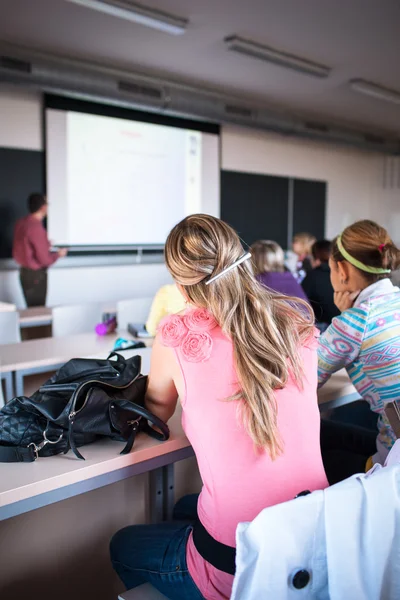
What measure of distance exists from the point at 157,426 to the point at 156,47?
5.36m

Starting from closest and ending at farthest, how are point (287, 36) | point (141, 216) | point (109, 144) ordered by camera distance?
point (287, 36)
point (109, 144)
point (141, 216)

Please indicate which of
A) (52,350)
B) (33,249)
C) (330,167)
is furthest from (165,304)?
(330,167)

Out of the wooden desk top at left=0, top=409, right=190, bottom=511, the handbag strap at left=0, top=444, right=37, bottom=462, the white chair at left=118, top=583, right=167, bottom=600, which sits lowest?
the white chair at left=118, top=583, right=167, bottom=600

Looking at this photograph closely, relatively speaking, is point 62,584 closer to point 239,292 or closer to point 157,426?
point 157,426

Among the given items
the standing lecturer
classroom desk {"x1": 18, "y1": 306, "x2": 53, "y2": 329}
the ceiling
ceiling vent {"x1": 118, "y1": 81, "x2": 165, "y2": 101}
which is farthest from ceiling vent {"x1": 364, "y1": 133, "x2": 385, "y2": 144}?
classroom desk {"x1": 18, "y1": 306, "x2": 53, "y2": 329}

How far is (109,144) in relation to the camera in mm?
6945

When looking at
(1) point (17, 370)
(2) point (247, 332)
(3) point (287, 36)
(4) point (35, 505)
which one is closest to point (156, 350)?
(2) point (247, 332)

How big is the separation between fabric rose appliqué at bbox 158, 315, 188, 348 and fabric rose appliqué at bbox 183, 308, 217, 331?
0.05 feet

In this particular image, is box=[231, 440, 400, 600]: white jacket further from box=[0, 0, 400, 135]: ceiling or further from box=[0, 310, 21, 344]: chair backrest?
box=[0, 0, 400, 135]: ceiling

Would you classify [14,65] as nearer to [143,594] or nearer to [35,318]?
[35,318]

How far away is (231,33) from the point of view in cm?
556

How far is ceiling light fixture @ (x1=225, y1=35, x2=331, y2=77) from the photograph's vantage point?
570cm

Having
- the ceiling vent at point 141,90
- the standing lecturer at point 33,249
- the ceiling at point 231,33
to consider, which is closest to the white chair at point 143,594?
the ceiling at point 231,33

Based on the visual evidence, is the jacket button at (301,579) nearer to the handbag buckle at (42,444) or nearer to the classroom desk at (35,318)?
the handbag buckle at (42,444)
